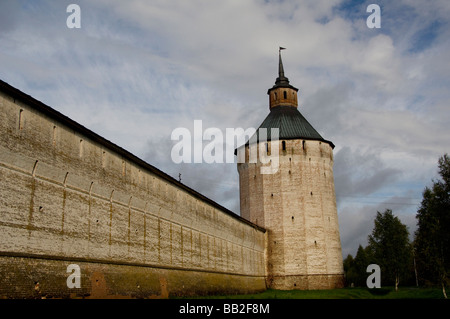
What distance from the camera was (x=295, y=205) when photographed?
39.7 metres

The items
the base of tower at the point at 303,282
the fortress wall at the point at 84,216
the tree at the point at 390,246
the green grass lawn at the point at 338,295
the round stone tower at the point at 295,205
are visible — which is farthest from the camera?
the tree at the point at 390,246

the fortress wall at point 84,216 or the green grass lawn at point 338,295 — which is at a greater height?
the fortress wall at point 84,216

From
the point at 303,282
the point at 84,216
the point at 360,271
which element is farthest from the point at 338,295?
the point at 360,271

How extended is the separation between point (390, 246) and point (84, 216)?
119 ft

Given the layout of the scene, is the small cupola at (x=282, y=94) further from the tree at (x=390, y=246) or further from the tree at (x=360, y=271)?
the tree at (x=360, y=271)

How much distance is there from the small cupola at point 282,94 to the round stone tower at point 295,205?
3.21 metres

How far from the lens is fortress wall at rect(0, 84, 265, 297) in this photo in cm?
1285

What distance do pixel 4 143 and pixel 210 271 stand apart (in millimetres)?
16507

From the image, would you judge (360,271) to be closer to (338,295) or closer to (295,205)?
(295,205)

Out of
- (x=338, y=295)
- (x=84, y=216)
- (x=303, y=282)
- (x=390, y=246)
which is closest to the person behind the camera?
(x=84, y=216)

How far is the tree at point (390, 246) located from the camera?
44.9 metres

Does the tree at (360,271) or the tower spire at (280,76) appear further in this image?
the tree at (360,271)

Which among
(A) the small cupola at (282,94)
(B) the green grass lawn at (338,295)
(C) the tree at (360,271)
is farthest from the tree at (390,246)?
(C) the tree at (360,271)
